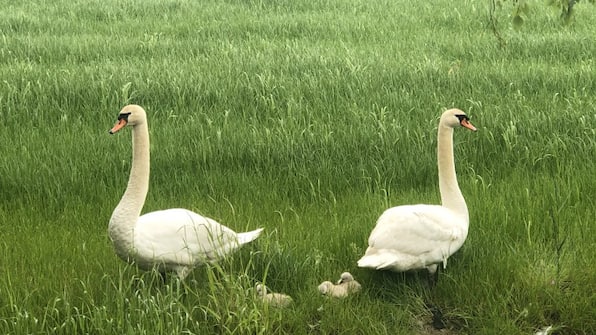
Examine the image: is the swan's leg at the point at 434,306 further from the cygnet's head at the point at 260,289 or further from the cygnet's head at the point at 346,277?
the cygnet's head at the point at 260,289

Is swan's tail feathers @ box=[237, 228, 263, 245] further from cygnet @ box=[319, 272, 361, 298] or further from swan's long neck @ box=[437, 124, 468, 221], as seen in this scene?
swan's long neck @ box=[437, 124, 468, 221]

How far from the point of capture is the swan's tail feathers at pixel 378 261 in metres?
4.09

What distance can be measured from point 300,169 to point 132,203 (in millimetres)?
2276

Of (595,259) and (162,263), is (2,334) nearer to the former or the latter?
(162,263)

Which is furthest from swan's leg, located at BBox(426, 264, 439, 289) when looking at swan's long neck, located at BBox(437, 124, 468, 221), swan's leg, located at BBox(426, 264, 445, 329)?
swan's long neck, located at BBox(437, 124, 468, 221)

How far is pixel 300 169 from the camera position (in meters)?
6.27

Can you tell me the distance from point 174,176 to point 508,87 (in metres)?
4.15

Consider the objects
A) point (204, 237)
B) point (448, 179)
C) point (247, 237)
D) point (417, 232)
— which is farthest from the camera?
point (448, 179)

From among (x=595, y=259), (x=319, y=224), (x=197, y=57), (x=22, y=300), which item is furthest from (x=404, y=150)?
(x=197, y=57)

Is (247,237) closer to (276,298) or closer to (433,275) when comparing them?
(276,298)

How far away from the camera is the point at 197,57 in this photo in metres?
10.5

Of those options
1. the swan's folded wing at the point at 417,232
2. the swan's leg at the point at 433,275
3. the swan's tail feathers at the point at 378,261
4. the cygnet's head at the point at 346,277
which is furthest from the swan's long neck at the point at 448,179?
the cygnet's head at the point at 346,277

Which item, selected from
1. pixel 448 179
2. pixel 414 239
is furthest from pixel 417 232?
pixel 448 179

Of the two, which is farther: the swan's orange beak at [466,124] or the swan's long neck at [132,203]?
the swan's orange beak at [466,124]
